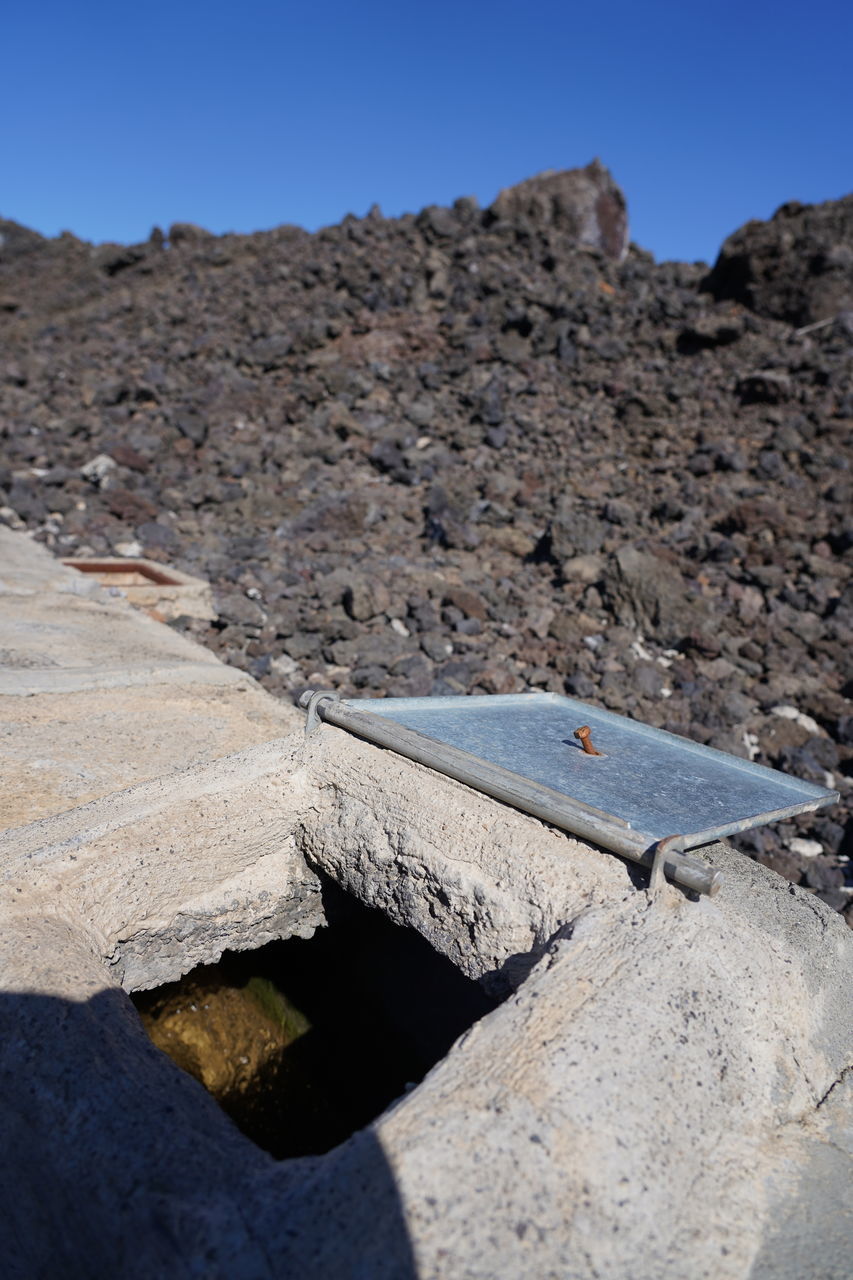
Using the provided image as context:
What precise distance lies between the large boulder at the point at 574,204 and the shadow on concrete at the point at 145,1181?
52.6 ft

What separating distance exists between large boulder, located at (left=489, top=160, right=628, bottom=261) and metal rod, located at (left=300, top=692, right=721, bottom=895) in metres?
15.0

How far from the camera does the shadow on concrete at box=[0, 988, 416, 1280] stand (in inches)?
40.6

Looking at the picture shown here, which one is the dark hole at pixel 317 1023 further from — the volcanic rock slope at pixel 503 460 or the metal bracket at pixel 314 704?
the volcanic rock slope at pixel 503 460

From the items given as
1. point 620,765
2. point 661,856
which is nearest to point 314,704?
point 620,765

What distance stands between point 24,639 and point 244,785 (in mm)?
2151

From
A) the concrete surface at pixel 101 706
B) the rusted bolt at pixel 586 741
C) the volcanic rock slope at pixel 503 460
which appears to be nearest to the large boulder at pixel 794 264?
the volcanic rock slope at pixel 503 460

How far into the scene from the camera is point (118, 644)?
3.94 metres

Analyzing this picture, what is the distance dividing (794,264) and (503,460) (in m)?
6.97

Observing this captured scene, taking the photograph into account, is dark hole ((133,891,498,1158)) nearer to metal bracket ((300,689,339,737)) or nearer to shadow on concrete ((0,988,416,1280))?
metal bracket ((300,689,339,737))

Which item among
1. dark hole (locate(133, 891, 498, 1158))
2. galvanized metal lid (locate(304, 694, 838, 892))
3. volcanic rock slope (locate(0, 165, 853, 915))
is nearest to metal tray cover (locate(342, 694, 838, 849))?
galvanized metal lid (locate(304, 694, 838, 892))

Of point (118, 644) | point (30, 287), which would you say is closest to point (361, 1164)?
point (118, 644)

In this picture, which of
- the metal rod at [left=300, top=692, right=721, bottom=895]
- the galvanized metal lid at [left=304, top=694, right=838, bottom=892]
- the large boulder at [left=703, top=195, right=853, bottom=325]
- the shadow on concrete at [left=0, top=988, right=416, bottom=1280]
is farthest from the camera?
the large boulder at [left=703, top=195, right=853, bottom=325]

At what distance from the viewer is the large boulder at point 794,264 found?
38.9ft

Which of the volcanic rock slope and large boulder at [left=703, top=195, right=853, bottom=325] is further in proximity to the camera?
large boulder at [left=703, top=195, right=853, bottom=325]
